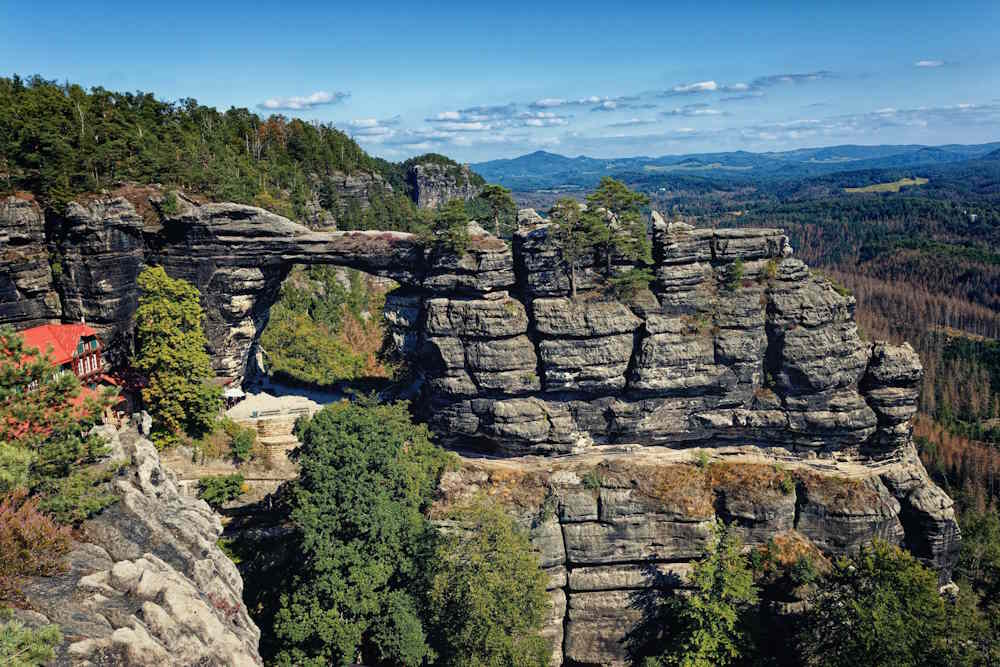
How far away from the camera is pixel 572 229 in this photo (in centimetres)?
3597

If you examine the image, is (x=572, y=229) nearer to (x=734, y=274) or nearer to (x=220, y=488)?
(x=734, y=274)

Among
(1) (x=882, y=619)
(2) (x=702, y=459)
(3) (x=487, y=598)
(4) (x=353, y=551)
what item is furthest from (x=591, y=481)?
(1) (x=882, y=619)

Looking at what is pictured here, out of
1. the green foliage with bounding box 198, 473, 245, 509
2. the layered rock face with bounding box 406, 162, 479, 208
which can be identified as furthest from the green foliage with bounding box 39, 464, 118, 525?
the layered rock face with bounding box 406, 162, 479, 208

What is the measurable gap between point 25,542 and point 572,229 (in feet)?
94.8

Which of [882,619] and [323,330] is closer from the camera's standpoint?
[882,619]

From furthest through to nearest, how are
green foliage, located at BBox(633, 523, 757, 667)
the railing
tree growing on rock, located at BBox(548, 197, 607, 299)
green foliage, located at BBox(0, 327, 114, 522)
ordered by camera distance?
the railing < tree growing on rock, located at BBox(548, 197, 607, 299) < green foliage, located at BBox(633, 523, 757, 667) < green foliage, located at BBox(0, 327, 114, 522)

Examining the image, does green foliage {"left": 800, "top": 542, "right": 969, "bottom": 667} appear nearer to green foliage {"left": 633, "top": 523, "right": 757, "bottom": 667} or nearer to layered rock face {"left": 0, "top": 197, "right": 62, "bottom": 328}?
green foliage {"left": 633, "top": 523, "right": 757, "bottom": 667}

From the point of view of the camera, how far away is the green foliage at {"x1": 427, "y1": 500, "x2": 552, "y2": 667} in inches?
1048

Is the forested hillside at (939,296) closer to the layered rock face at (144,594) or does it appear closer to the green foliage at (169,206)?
the layered rock face at (144,594)

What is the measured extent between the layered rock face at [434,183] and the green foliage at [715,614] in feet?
240

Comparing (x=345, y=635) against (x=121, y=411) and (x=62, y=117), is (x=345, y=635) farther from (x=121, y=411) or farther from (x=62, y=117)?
(x=62, y=117)

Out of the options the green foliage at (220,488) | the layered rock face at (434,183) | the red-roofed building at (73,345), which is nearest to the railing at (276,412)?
the green foliage at (220,488)

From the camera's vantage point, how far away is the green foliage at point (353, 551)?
2653 cm

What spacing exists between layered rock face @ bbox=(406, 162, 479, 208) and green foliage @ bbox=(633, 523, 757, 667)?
73070 millimetres
